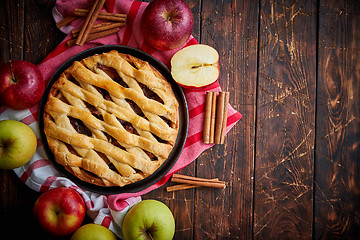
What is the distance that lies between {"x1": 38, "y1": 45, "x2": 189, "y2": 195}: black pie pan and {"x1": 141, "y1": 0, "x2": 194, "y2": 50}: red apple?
12 cm

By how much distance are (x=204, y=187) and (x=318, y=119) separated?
2.34ft

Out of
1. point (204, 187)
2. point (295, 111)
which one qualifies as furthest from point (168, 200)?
point (295, 111)

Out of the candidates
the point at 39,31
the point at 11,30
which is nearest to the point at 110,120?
the point at 39,31

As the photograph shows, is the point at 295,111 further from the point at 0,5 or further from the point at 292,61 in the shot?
the point at 0,5

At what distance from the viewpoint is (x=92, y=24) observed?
135 cm

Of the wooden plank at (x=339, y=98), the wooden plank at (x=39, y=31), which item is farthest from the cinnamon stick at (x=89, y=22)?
the wooden plank at (x=339, y=98)

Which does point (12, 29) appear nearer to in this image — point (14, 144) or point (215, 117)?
point (14, 144)

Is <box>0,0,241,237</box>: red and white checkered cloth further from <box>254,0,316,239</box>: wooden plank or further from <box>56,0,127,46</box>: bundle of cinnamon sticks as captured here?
<box>254,0,316,239</box>: wooden plank

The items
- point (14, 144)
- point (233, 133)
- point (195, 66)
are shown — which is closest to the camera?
point (14, 144)

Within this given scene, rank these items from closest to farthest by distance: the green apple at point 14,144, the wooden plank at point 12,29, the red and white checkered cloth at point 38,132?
the green apple at point 14,144 → the red and white checkered cloth at point 38,132 → the wooden plank at point 12,29

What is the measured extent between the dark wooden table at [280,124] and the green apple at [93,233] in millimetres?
328

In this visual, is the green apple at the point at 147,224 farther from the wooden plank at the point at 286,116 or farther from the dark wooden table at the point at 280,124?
the wooden plank at the point at 286,116

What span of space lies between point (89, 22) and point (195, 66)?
576 mm

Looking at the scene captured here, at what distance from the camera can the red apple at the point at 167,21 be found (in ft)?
4.14
